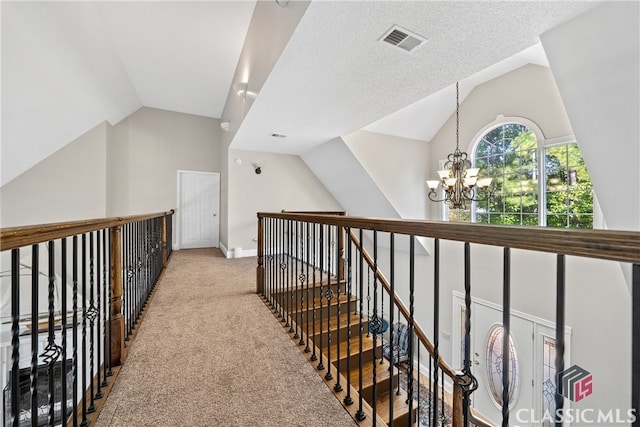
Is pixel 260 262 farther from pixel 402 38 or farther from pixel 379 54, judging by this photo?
pixel 402 38

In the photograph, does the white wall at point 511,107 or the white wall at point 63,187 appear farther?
the white wall at point 63,187

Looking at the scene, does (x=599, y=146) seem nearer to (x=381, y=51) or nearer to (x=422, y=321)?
(x=381, y=51)

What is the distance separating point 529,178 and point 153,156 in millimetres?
6956

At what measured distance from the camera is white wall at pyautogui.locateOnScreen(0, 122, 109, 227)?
4312mm

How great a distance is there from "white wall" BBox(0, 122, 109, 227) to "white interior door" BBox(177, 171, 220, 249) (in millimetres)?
1408

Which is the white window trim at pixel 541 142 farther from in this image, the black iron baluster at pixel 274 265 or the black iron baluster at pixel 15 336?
the black iron baluster at pixel 15 336

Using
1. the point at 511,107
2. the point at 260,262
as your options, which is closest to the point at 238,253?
the point at 260,262

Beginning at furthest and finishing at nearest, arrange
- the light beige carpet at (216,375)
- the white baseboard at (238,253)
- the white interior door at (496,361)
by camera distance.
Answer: the white baseboard at (238,253)
the white interior door at (496,361)
the light beige carpet at (216,375)

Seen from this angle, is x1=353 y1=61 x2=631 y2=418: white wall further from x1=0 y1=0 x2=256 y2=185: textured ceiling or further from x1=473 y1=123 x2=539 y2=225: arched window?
x1=0 y1=0 x2=256 y2=185: textured ceiling

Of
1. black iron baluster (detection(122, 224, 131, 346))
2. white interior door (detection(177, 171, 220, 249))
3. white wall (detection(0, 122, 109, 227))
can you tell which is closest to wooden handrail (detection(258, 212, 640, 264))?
black iron baluster (detection(122, 224, 131, 346))

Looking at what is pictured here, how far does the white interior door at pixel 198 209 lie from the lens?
603 centimetres

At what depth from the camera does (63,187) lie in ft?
15.1

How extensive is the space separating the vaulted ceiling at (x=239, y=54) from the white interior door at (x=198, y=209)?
1655 millimetres

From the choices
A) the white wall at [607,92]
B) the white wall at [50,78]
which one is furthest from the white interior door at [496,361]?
the white wall at [50,78]
